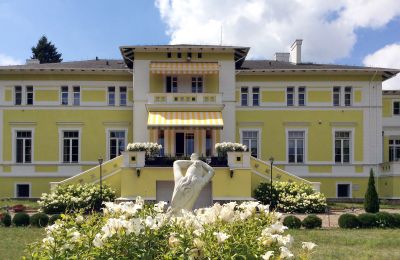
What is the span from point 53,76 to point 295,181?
1664cm

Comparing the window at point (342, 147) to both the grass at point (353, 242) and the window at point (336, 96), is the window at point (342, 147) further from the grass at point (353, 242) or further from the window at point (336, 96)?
the grass at point (353, 242)

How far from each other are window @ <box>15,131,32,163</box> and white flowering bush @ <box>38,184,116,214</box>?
8.25 m

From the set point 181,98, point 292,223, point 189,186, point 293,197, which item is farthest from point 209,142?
point 189,186

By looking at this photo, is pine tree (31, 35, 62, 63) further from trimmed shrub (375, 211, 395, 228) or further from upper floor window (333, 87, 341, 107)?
trimmed shrub (375, 211, 395, 228)

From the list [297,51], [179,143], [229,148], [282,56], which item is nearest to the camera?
[229,148]

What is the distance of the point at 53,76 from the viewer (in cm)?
3528

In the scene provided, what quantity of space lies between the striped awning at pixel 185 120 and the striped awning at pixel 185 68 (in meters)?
2.38

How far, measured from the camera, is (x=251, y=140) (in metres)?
35.9

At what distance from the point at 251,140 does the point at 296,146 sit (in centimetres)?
290

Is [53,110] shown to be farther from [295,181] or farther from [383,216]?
[383,216]

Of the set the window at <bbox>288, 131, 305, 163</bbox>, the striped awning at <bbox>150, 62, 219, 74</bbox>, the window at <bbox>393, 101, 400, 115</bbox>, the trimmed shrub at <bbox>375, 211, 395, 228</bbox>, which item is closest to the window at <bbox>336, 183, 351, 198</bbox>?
the window at <bbox>288, 131, 305, 163</bbox>

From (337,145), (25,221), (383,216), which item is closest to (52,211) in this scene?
(25,221)

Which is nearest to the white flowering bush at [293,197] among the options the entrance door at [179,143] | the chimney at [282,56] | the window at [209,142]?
the window at [209,142]

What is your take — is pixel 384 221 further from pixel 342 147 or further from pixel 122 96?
pixel 122 96
